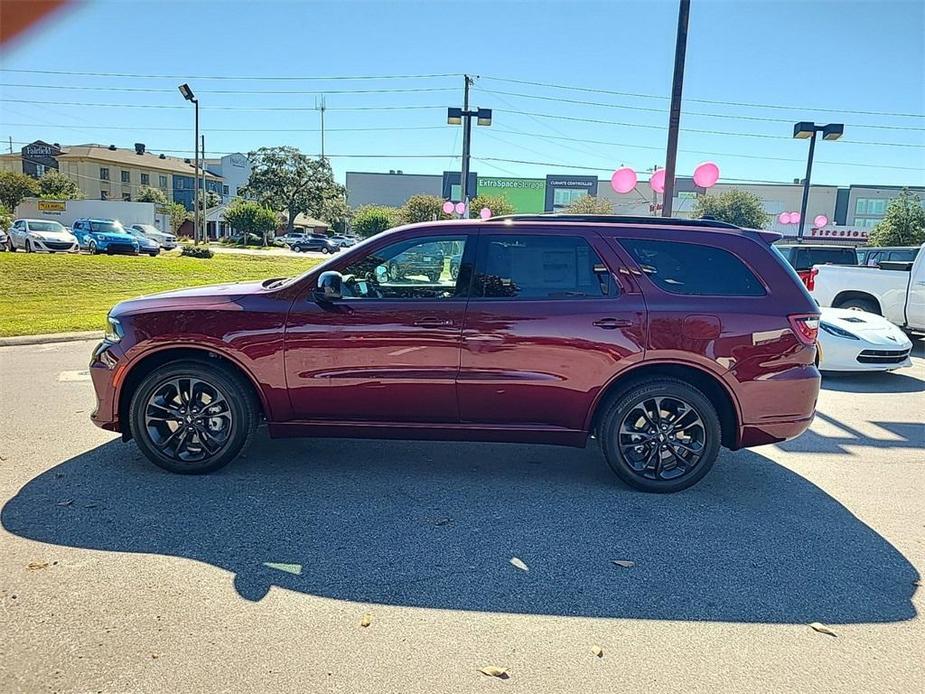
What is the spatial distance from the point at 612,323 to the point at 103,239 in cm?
2612

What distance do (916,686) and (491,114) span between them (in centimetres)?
1803

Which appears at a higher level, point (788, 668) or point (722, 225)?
point (722, 225)


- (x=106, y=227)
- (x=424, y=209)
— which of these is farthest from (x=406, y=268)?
(x=424, y=209)

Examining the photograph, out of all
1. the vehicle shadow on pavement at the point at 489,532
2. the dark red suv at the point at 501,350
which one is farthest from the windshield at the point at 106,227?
the dark red suv at the point at 501,350

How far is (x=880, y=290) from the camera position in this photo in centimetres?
1133

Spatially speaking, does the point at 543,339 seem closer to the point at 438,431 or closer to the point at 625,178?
the point at 438,431

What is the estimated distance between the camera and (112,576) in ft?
10.3

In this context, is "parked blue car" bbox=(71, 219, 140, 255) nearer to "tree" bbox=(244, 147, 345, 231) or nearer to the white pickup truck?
the white pickup truck

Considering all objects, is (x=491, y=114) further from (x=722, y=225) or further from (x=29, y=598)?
(x=29, y=598)

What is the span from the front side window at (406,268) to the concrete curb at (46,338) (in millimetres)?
8139

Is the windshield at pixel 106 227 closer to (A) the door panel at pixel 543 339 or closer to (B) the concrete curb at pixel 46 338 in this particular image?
(B) the concrete curb at pixel 46 338

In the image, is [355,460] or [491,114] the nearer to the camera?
[355,460]

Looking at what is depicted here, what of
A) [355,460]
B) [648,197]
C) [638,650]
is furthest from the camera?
[648,197]

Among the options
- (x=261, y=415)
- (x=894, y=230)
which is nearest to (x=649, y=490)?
(x=261, y=415)
